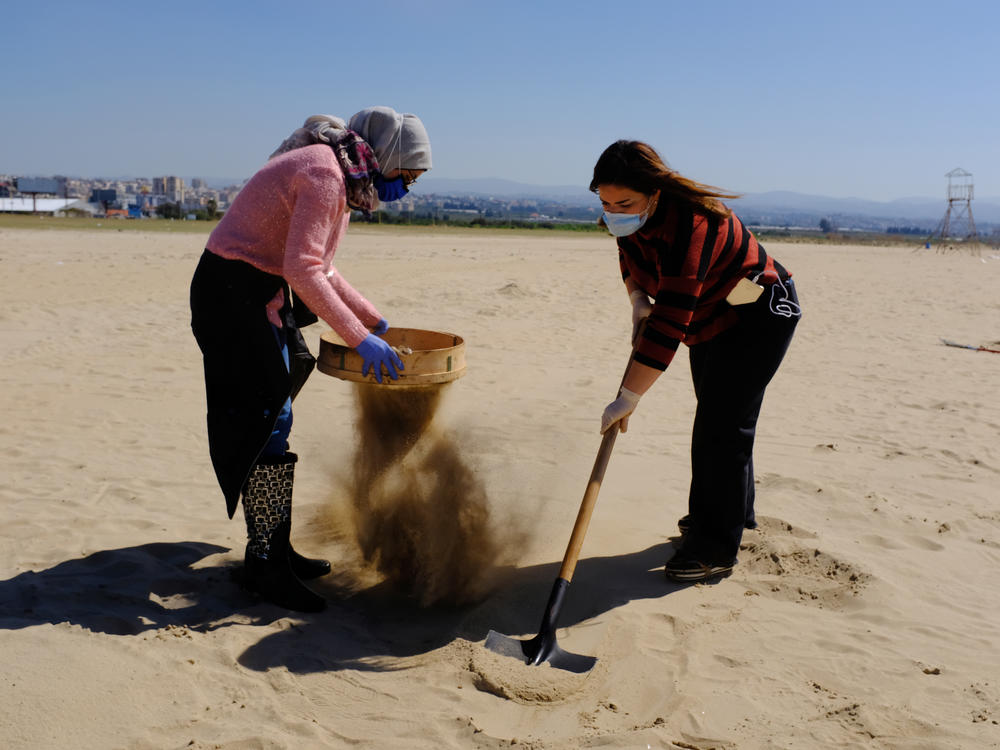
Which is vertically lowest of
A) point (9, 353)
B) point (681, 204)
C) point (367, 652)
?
point (367, 652)

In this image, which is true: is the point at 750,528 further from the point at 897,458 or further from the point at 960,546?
the point at 897,458

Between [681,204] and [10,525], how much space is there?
11.0ft

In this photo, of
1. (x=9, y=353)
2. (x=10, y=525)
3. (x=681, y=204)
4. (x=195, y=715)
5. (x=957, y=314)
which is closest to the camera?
(x=195, y=715)

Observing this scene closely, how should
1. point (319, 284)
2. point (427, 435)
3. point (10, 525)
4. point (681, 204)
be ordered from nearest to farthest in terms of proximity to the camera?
point (319, 284)
point (681, 204)
point (427, 435)
point (10, 525)

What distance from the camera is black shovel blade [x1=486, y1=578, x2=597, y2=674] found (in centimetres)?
299

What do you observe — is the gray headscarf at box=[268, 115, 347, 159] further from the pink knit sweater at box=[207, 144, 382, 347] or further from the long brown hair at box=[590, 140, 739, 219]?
the long brown hair at box=[590, 140, 739, 219]

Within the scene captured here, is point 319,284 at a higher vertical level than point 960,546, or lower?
higher

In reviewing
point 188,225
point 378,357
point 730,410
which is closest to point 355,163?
point 378,357

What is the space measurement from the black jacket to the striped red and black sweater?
54.2 inches

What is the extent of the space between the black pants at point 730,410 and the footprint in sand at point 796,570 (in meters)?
0.19

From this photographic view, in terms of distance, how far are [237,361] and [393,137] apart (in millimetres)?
999

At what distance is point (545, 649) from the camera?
302 centimetres

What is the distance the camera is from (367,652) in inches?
124

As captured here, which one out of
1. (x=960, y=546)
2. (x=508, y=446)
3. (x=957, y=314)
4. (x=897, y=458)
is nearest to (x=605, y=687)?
(x=960, y=546)
